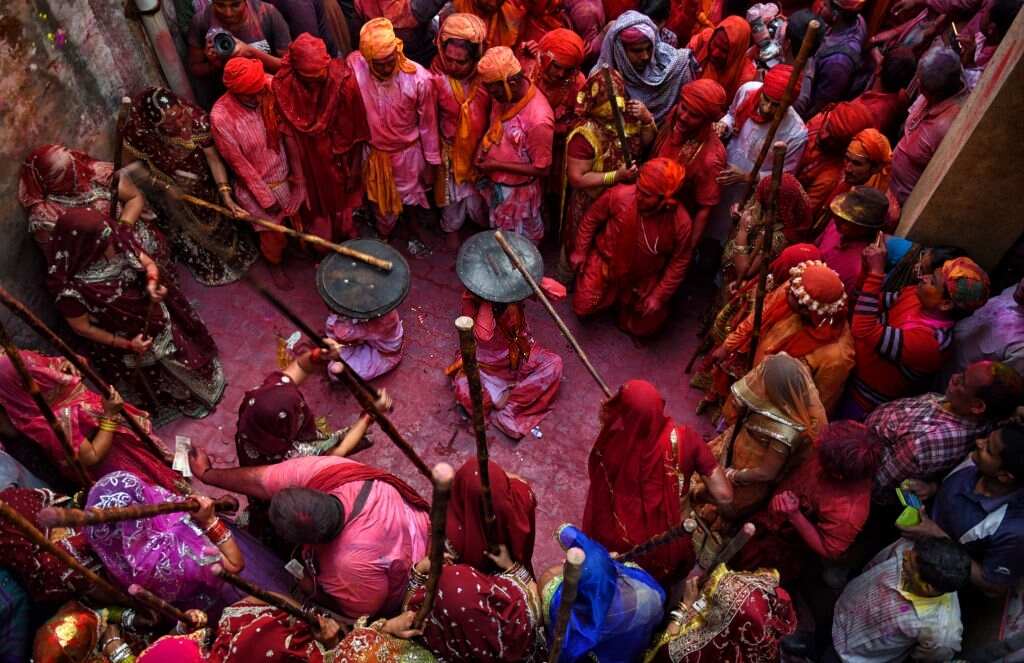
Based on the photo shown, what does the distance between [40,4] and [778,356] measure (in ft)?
18.3

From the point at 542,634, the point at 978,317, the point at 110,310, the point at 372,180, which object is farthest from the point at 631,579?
the point at 372,180

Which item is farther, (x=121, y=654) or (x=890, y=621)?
(x=890, y=621)

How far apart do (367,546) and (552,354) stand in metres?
2.89

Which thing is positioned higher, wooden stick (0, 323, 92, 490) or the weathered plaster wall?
the weathered plaster wall

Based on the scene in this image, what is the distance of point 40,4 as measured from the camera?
4.95m

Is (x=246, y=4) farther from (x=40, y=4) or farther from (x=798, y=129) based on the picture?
(x=798, y=129)

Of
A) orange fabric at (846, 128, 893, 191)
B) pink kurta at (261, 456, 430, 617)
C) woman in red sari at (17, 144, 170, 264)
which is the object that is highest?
woman in red sari at (17, 144, 170, 264)

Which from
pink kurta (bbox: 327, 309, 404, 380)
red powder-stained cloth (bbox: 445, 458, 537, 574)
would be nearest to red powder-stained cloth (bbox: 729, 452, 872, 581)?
red powder-stained cloth (bbox: 445, 458, 537, 574)

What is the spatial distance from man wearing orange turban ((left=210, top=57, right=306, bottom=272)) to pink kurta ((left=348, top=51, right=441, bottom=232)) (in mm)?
761

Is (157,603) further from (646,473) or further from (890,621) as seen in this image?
(890,621)

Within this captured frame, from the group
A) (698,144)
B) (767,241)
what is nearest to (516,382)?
(767,241)

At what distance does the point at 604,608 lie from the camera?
331cm

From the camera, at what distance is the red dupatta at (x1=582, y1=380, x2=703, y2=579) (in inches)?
156

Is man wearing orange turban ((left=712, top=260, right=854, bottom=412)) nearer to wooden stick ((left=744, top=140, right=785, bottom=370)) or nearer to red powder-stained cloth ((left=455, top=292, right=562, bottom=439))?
wooden stick ((left=744, top=140, right=785, bottom=370))
